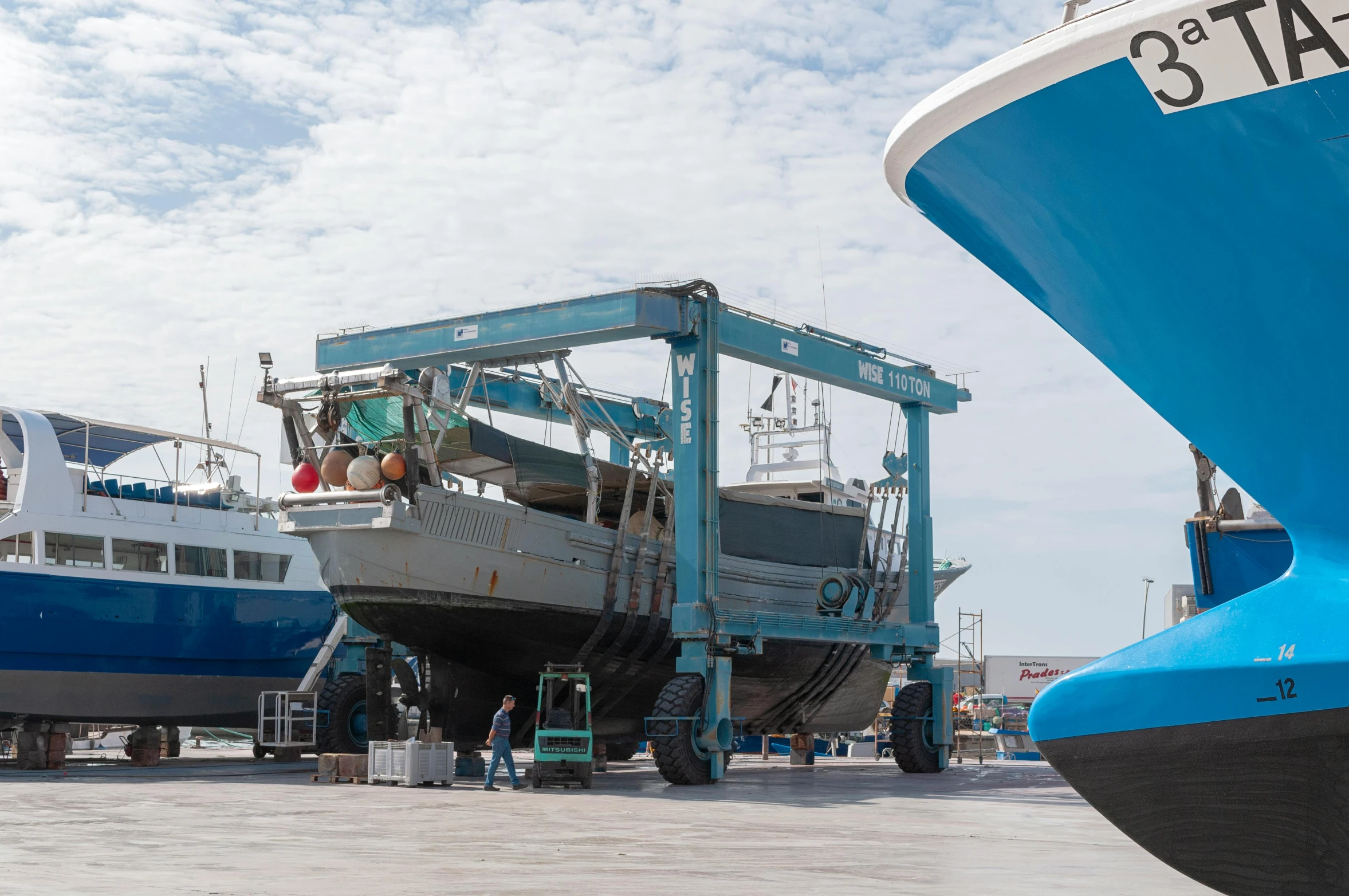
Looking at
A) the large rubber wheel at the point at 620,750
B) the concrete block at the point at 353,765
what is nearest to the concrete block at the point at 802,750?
the large rubber wheel at the point at 620,750

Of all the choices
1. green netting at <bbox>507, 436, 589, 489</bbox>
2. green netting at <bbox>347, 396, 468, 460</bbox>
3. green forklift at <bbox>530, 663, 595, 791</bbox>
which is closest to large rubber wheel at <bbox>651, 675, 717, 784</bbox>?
green forklift at <bbox>530, 663, 595, 791</bbox>

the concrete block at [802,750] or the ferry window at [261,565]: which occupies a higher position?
the ferry window at [261,565]

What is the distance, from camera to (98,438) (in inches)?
963

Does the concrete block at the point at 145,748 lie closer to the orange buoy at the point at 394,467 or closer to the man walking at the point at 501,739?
A: the orange buoy at the point at 394,467

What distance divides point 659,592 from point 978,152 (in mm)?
14388

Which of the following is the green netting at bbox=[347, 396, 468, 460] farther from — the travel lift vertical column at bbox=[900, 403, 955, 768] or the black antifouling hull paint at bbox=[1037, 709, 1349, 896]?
the black antifouling hull paint at bbox=[1037, 709, 1349, 896]

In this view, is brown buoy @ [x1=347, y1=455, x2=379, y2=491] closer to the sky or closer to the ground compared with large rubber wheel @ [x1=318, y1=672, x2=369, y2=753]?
closer to the sky

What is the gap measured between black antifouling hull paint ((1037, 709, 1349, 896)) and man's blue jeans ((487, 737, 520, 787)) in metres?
10.4

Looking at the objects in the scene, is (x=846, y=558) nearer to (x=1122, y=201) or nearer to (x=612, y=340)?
(x=612, y=340)

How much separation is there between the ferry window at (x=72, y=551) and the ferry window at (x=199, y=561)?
1597mm

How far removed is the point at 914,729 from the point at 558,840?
1243cm

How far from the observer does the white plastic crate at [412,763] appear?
16.7 m

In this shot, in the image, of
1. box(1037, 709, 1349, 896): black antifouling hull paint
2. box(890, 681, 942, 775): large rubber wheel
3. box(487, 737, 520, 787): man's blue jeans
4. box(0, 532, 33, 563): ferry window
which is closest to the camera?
box(1037, 709, 1349, 896): black antifouling hull paint

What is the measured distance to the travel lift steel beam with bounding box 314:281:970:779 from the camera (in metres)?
18.2
